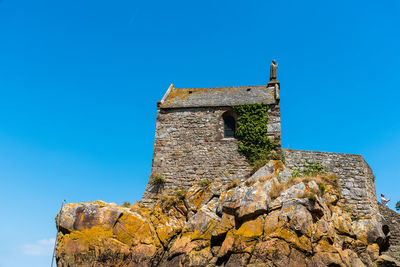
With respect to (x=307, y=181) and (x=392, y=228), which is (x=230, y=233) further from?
Answer: (x=392, y=228)

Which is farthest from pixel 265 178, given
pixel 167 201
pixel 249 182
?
pixel 167 201

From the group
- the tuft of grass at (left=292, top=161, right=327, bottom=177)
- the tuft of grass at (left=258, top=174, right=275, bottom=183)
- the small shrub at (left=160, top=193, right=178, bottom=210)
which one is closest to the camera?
the tuft of grass at (left=258, top=174, right=275, bottom=183)

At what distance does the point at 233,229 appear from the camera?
585 inches

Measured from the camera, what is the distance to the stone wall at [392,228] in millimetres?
18194

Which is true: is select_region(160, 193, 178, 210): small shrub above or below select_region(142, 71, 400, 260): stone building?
below

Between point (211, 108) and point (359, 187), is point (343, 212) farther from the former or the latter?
point (211, 108)

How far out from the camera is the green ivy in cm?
1906

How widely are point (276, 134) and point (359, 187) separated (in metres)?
5.16

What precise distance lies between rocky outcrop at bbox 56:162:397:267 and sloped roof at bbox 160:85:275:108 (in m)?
4.85

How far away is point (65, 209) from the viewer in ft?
55.8

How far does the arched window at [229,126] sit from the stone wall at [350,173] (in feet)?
10.4

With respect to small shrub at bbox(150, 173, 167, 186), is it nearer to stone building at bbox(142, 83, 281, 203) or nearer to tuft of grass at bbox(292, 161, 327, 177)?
stone building at bbox(142, 83, 281, 203)

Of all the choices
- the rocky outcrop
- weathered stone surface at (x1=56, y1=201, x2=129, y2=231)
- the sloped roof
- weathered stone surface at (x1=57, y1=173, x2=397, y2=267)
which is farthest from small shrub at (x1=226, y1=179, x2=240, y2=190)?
weathered stone surface at (x1=56, y1=201, x2=129, y2=231)

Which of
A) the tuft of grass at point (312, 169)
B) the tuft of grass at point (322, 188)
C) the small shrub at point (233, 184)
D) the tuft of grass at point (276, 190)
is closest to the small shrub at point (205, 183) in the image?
the small shrub at point (233, 184)
